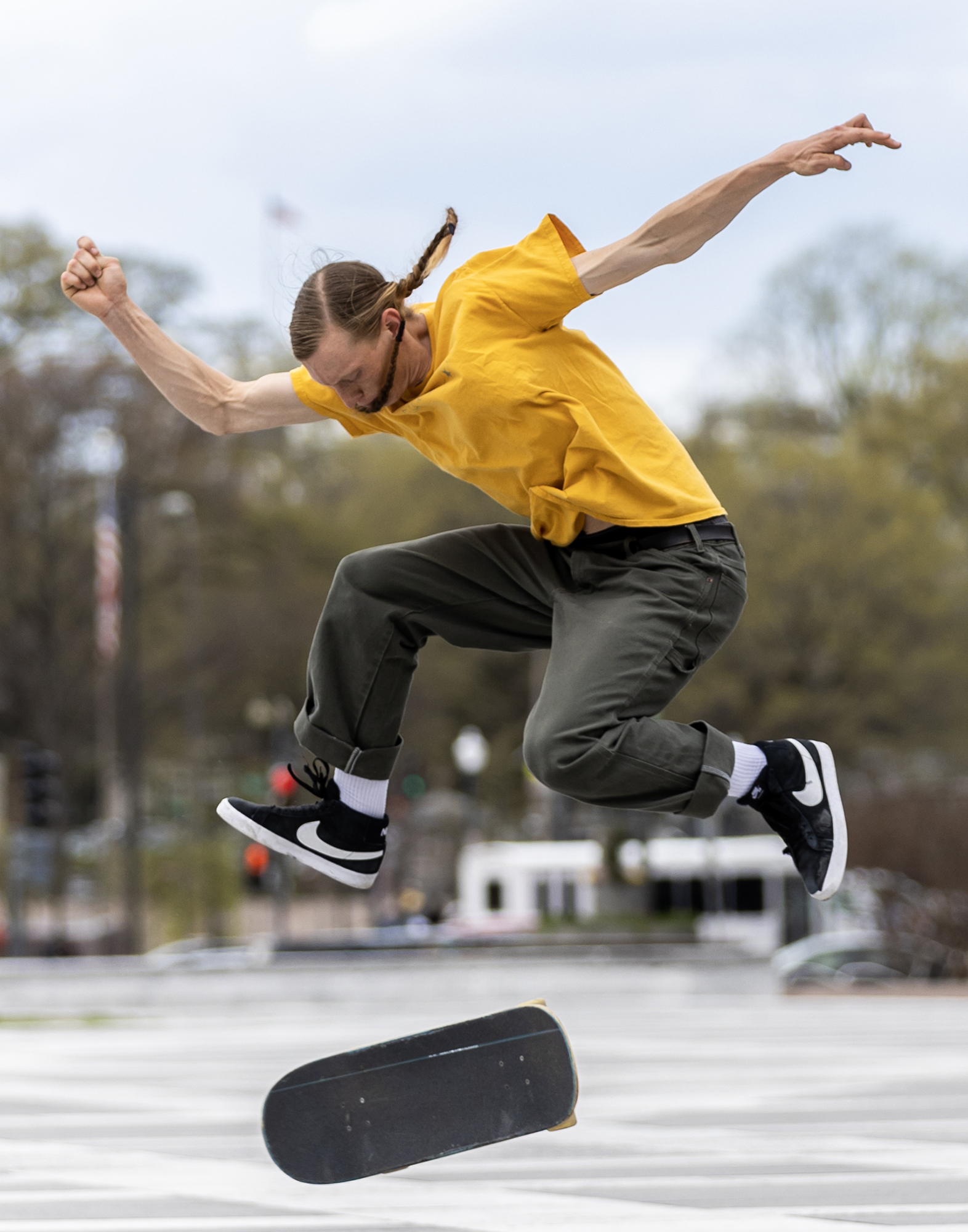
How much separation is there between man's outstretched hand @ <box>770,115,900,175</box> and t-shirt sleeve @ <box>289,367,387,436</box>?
1.31m

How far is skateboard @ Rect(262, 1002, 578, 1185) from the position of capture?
15.3 feet

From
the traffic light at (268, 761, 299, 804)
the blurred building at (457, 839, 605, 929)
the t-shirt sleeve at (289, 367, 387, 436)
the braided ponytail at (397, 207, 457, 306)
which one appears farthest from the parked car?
the braided ponytail at (397, 207, 457, 306)

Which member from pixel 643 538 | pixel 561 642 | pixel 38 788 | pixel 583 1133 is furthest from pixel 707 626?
pixel 38 788

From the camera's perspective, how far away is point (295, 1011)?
18.6 meters

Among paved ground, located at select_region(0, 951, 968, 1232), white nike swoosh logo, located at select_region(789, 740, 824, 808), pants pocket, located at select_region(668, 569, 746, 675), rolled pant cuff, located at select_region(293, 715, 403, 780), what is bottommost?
paved ground, located at select_region(0, 951, 968, 1232)

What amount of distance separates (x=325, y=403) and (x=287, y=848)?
4.10 feet

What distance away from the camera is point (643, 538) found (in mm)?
4691

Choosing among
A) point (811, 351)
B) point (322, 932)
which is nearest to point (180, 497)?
point (322, 932)

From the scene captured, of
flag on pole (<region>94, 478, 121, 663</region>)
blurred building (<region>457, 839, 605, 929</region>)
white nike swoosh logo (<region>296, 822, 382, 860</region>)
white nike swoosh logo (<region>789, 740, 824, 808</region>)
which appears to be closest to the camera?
white nike swoosh logo (<region>789, 740, 824, 808</region>)

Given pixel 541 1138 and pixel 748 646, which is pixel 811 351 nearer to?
pixel 748 646

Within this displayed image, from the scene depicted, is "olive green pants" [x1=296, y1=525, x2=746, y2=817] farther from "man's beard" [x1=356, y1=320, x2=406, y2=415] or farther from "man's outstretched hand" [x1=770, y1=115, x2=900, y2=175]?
"man's outstretched hand" [x1=770, y1=115, x2=900, y2=175]

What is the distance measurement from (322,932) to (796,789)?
35.5 m

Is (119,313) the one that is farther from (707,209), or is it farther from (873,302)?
(873,302)

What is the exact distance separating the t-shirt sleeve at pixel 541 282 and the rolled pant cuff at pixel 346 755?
1.29 metres
